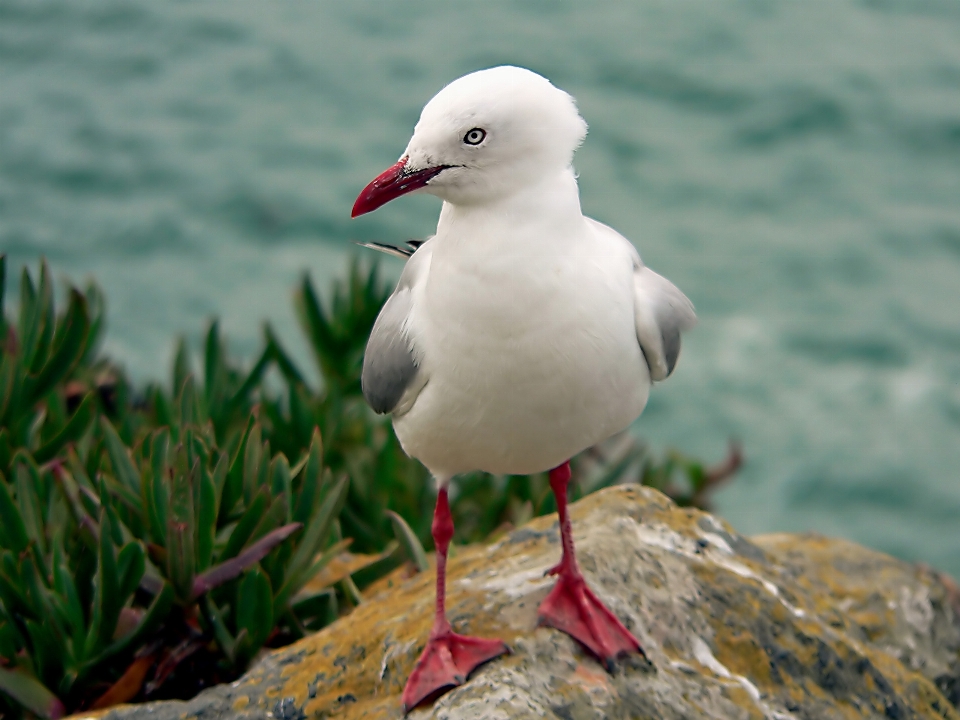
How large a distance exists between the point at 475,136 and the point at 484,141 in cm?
2

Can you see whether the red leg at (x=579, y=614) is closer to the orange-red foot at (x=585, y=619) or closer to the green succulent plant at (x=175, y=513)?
the orange-red foot at (x=585, y=619)

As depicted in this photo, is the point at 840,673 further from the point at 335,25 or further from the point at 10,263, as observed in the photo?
the point at 335,25

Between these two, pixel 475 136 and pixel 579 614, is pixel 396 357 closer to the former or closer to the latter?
pixel 475 136

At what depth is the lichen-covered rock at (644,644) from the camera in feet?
10.1

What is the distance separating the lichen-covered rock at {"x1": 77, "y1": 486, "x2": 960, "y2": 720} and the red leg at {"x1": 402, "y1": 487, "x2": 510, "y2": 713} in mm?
35

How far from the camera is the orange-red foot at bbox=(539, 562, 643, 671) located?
10.3ft

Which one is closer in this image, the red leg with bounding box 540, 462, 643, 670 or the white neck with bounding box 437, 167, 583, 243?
the white neck with bounding box 437, 167, 583, 243

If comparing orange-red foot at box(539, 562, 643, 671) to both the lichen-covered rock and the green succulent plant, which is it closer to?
the lichen-covered rock

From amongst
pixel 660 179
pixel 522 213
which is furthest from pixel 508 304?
pixel 660 179

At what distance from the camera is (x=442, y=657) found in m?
3.08

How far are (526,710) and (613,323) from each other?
40.2 inches

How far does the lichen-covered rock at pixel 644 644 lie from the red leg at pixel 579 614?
46mm

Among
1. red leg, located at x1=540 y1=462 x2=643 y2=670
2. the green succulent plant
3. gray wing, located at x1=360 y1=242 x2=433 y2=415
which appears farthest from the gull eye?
the green succulent plant

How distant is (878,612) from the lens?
4.16 meters
